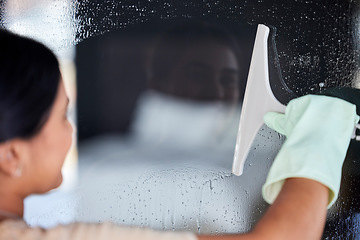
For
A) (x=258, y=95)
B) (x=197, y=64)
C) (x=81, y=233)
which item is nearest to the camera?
(x=81, y=233)

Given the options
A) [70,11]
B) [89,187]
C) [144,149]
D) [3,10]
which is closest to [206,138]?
[144,149]

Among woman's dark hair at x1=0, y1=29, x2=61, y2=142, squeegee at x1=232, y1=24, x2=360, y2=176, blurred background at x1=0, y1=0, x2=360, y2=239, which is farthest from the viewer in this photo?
blurred background at x1=0, y1=0, x2=360, y2=239

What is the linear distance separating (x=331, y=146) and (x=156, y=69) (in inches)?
21.3

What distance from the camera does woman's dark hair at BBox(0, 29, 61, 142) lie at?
15.7 inches

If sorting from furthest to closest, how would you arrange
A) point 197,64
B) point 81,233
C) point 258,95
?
point 197,64 < point 258,95 < point 81,233

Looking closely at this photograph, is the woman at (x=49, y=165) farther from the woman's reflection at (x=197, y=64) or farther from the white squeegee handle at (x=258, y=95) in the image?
the woman's reflection at (x=197, y=64)

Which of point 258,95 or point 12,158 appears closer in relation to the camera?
point 12,158

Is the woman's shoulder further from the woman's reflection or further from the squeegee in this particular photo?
the woman's reflection

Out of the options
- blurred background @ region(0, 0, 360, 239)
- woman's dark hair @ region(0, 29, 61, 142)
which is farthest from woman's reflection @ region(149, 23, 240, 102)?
woman's dark hair @ region(0, 29, 61, 142)

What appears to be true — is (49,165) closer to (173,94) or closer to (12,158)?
(12,158)

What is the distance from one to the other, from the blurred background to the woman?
464mm

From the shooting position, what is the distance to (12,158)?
1.40 ft

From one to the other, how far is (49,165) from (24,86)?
108 millimetres

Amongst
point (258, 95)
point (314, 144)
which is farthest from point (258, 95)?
point (314, 144)
